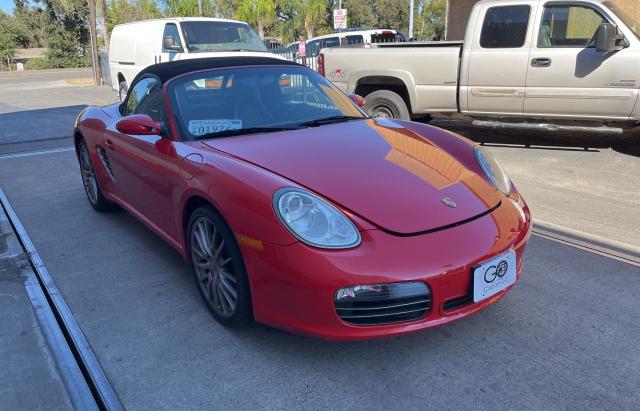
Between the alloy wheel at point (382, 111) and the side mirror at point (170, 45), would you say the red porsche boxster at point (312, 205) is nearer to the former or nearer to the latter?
the alloy wheel at point (382, 111)

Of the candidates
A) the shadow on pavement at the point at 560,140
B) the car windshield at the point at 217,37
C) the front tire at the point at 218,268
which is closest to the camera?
the front tire at the point at 218,268

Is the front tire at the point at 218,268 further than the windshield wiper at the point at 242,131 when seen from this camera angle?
No

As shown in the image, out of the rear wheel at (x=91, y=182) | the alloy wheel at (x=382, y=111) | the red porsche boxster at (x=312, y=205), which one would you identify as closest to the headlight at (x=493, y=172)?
the red porsche boxster at (x=312, y=205)

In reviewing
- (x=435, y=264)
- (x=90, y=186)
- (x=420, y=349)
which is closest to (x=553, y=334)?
(x=420, y=349)

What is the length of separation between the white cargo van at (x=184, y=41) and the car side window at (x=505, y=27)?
479cm

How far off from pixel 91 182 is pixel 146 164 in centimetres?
179

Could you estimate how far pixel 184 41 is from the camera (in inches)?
411

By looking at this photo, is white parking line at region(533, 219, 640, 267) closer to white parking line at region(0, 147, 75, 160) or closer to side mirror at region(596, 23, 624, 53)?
side mirror at region(596, 23, 624, 53)

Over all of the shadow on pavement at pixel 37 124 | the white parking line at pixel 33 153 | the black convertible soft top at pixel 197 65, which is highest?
the black convertible soft top at pixel 197 65

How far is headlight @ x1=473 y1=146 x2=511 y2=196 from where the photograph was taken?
10.1 ft

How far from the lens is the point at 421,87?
25.3 feet

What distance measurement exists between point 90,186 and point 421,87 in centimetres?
476

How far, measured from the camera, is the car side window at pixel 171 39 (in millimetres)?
10344

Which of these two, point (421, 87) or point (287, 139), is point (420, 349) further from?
point (421, 87)
